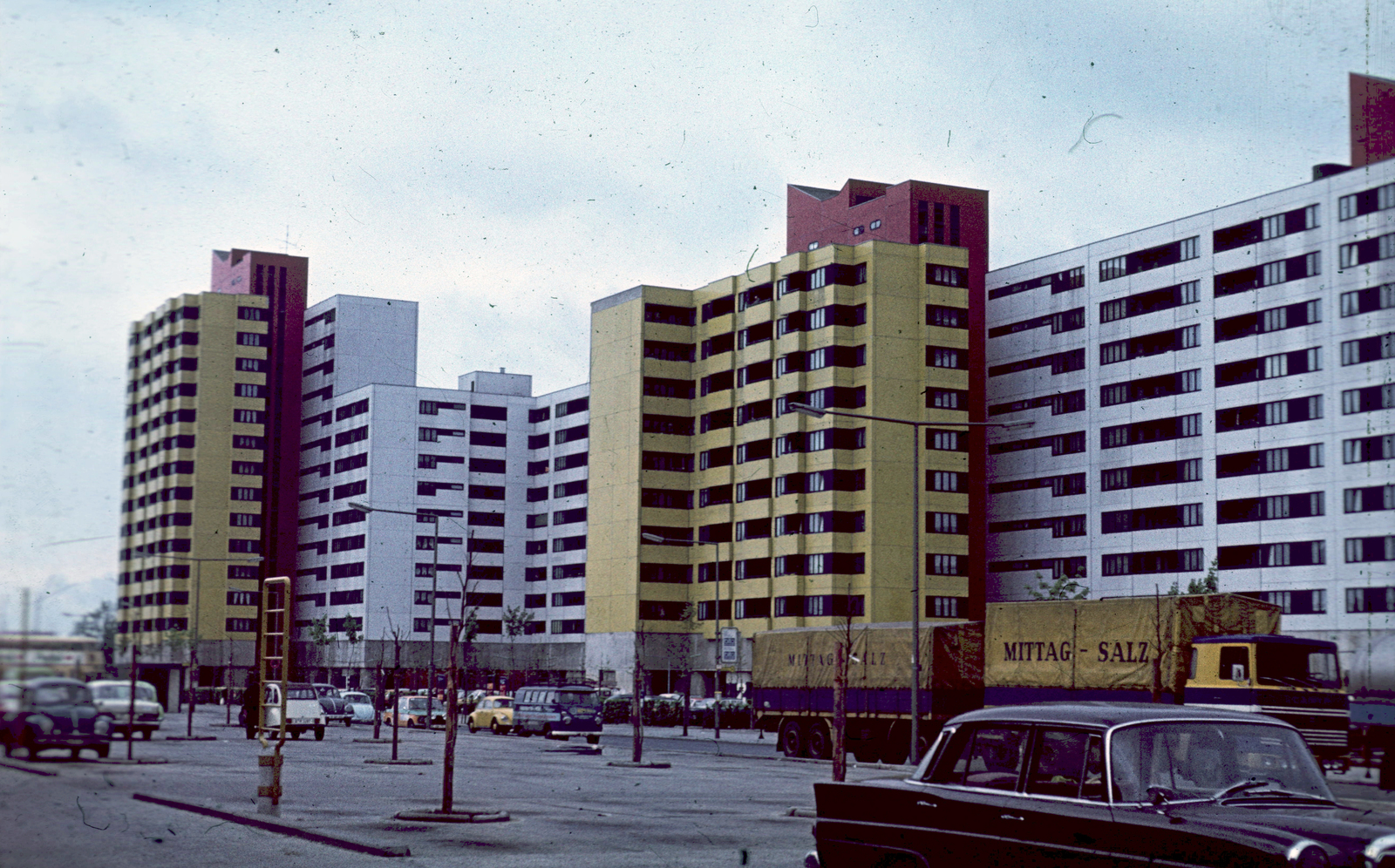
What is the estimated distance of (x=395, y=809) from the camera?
864 inches

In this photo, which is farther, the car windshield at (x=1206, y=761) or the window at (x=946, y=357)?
the window at (x=946, y=357)

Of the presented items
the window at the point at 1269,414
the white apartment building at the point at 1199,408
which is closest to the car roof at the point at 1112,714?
the white apartment building at the point at 1199,408

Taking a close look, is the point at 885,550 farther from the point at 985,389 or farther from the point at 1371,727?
the point at 1371,727

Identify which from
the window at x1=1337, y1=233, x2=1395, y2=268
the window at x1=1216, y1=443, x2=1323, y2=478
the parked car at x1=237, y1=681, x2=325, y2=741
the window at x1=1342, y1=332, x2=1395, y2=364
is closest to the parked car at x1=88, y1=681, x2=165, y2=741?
the parked car at x1=237, y1=681, x2=325, y2=741

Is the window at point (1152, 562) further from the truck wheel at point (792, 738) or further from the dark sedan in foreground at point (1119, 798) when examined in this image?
the dark sedan in foreground at point (1119, 798)

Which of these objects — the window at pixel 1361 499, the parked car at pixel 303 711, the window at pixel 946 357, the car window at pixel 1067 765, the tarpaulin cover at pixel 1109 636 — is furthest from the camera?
the window at pixel 946 357

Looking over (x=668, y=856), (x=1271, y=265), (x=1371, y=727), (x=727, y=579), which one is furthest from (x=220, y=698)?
(x=727, y=579)

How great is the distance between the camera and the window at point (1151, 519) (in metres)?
86.6

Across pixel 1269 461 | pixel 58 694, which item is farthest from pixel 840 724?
pixel 1269 461

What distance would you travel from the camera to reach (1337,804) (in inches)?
328

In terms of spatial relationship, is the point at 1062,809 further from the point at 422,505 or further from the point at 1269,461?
the point at 422,505

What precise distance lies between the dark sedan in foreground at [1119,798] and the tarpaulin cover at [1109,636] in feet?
74.5

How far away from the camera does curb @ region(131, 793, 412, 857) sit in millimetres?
15719

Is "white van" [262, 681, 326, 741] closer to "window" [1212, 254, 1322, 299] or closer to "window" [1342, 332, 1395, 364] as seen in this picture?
"window" [1342, 332, 1395, 364]
